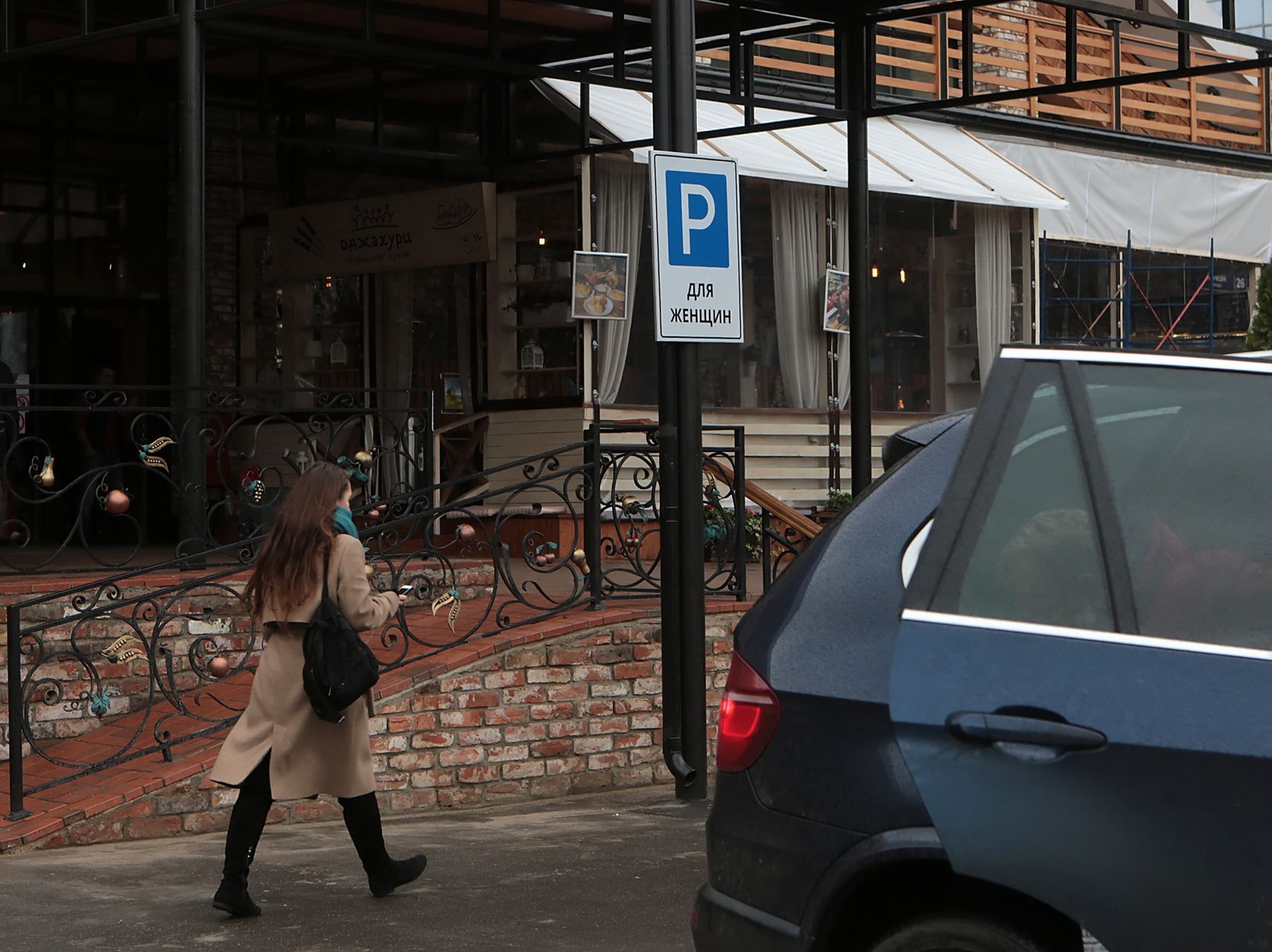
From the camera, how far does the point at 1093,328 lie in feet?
63.7

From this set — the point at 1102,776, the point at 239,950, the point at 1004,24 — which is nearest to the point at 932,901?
the point at 1102,776

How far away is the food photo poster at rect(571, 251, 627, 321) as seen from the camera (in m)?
13.2

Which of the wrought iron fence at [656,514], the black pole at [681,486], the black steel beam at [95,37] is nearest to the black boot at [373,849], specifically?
the black pole at [681,486]

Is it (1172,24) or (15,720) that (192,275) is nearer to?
(15,720)

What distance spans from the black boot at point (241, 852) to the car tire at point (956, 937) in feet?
10.6

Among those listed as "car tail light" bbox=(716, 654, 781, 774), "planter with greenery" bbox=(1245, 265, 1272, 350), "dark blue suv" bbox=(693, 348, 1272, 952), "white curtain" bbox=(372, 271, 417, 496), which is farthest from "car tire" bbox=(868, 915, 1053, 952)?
"planter with greenery" bbox=(1245, 265, 1272, 350)

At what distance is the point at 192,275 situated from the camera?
372 inches

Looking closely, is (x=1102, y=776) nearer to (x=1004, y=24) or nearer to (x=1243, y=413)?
(x=1243, y=413)

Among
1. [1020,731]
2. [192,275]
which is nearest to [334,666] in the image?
[1020,731]

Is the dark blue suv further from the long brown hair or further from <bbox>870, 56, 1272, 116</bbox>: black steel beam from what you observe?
→ <bbox>870, 56, 1272, 116</bbox>: black steel beam

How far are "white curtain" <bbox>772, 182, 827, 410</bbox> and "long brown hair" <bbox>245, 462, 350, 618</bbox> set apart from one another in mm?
9188

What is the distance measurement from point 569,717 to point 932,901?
5.59 m

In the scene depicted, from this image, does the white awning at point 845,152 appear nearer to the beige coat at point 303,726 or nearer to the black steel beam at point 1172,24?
the black steel beam at point 1172,24

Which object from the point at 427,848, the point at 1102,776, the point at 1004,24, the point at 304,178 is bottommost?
the point at 427,848
